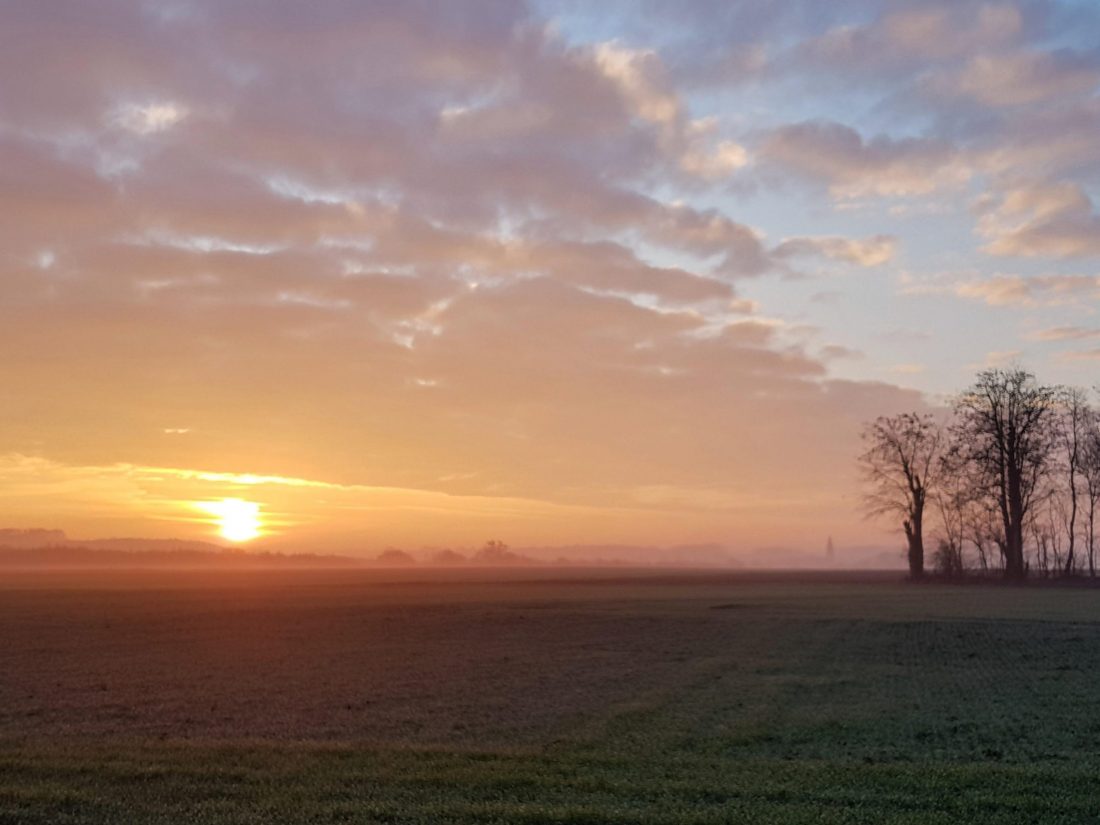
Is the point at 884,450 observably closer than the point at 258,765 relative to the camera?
No

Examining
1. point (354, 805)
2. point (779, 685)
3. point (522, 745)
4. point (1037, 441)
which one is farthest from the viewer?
point (1037, 441)

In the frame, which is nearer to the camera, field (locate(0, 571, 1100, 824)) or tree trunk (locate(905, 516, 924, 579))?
field (locate(0, 571, 1100, 824))

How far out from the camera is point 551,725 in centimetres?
1895

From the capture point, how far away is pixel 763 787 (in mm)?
13203

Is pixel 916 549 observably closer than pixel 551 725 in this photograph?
No

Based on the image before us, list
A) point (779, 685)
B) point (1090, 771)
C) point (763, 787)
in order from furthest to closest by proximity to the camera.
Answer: point (779, 685)
point (1090, 771)
point (763, 787)

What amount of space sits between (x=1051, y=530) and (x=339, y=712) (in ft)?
346

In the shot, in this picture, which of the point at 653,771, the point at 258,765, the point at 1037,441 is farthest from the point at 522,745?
the point at 1037,441

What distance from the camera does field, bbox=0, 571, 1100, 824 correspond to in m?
12.4

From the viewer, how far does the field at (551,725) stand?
40.8 ft

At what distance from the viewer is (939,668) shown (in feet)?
95.9

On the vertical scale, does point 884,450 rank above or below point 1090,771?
above

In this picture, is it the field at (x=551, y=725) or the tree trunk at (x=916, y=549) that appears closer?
the field at (x=551, y=725)

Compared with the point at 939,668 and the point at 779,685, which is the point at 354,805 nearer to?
the point at 779,685
